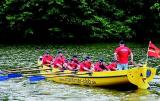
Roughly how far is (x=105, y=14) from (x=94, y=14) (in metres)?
2.07

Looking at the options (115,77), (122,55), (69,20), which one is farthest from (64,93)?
(69,20)

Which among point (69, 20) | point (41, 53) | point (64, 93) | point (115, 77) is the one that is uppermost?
point (69, 20)

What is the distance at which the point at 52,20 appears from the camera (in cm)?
5228

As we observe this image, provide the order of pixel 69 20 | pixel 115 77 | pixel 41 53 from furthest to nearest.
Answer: pixel 69 20
pixel 41 53
pixel 115 77

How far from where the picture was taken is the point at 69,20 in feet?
170

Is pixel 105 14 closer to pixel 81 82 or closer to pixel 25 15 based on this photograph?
pixel 25 15

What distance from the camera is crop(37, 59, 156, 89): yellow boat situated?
22.4 meters

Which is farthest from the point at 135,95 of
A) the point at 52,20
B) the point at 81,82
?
the point at 52,20

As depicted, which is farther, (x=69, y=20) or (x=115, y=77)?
(x=69, y=20)

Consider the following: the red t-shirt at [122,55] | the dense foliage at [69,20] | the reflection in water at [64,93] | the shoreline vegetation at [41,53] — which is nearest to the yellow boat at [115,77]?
the reflection in water at [64,93]

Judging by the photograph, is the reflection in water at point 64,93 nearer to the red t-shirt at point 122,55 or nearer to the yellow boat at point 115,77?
the yellow boat at point 115,77

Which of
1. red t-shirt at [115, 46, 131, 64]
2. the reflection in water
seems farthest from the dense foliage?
red t-shirt at [115, 46, 131, 64]

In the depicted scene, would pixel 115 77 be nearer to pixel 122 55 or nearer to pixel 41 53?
pixel 122 55

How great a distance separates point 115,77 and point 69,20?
2949cm
